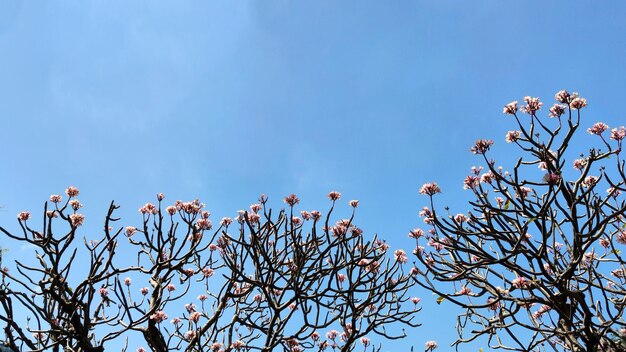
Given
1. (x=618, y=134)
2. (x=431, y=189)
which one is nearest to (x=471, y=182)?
(x=431, y=189)

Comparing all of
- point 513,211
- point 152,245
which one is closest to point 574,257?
point 513,211

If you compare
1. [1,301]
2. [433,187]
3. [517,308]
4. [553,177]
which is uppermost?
[433,187]

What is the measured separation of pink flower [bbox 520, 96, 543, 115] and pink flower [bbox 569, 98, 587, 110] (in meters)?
0.31

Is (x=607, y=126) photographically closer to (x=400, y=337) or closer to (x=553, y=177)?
(x=553, y=177)

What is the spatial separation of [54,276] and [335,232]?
366cm

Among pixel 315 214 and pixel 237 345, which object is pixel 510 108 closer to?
pixel 315 214

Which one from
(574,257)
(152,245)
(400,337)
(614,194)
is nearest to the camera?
(574,257)

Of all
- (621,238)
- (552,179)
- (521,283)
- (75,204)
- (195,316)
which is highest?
(75,204)

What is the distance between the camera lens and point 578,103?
4.99m

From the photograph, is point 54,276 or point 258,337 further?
point 258,337

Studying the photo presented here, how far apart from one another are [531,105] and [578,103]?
46 centimetres

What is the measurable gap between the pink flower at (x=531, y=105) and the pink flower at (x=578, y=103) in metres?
0.31

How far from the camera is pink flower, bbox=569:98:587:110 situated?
4961 millimetres

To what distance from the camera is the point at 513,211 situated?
496 centimetres
